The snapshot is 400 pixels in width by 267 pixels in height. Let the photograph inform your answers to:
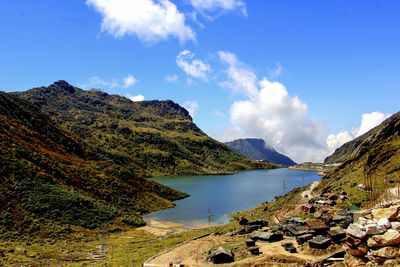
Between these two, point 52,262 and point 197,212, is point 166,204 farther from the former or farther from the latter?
point 52,262

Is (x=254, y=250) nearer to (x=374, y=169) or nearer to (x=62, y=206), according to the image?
(x=62, y=206)

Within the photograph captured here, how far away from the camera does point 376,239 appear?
21562 mm

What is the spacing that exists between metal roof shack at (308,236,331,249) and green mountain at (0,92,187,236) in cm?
5073

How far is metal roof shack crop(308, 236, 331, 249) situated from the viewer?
3369 centimetres

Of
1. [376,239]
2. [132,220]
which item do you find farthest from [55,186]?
[376,239]

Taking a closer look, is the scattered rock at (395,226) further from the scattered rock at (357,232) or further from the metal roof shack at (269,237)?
the metal roof shack at (269,237)

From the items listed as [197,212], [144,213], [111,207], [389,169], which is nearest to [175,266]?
[111,207]

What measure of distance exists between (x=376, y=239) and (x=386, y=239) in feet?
2.41

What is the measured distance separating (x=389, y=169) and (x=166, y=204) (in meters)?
74.2

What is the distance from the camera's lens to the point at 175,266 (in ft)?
125

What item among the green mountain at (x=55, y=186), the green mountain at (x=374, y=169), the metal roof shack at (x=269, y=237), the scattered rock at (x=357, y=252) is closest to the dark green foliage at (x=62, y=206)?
the green mountain at (x=55, y=186)

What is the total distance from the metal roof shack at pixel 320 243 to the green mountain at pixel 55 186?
50.7 m

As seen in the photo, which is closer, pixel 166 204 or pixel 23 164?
pixel 23 164

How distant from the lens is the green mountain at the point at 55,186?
5788cm
